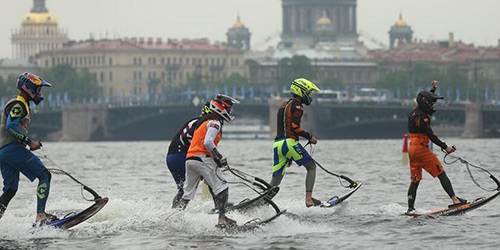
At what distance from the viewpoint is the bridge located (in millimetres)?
131712

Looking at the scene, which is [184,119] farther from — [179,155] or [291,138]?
[179,155]

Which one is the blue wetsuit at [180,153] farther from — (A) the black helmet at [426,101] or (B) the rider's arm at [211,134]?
(A) the black helmet at [426,101]

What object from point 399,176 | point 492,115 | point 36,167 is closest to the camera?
point 36,167

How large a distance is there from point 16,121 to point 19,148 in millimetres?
415

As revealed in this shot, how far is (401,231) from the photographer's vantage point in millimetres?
26016

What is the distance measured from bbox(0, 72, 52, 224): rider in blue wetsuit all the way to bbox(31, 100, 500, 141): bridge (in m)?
102

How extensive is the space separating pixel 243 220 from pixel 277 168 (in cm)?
219

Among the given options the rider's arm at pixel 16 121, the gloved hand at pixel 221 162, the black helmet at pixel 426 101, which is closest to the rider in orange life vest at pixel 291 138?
the black helmet at pixel 426 101

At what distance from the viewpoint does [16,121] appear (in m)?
25.2

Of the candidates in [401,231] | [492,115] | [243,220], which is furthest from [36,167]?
[492,115]

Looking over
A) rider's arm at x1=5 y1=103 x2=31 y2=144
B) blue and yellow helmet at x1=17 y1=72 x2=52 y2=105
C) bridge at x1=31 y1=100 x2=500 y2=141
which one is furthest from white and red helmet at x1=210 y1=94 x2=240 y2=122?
bridge at x1=31 y1=100 x2=500 y2=141

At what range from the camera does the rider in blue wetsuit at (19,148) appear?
25250 millimetres

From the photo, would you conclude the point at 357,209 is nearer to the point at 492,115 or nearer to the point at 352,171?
the point at 352,171

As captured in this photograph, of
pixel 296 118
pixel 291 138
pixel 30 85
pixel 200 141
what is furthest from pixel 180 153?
pixel 30 85
